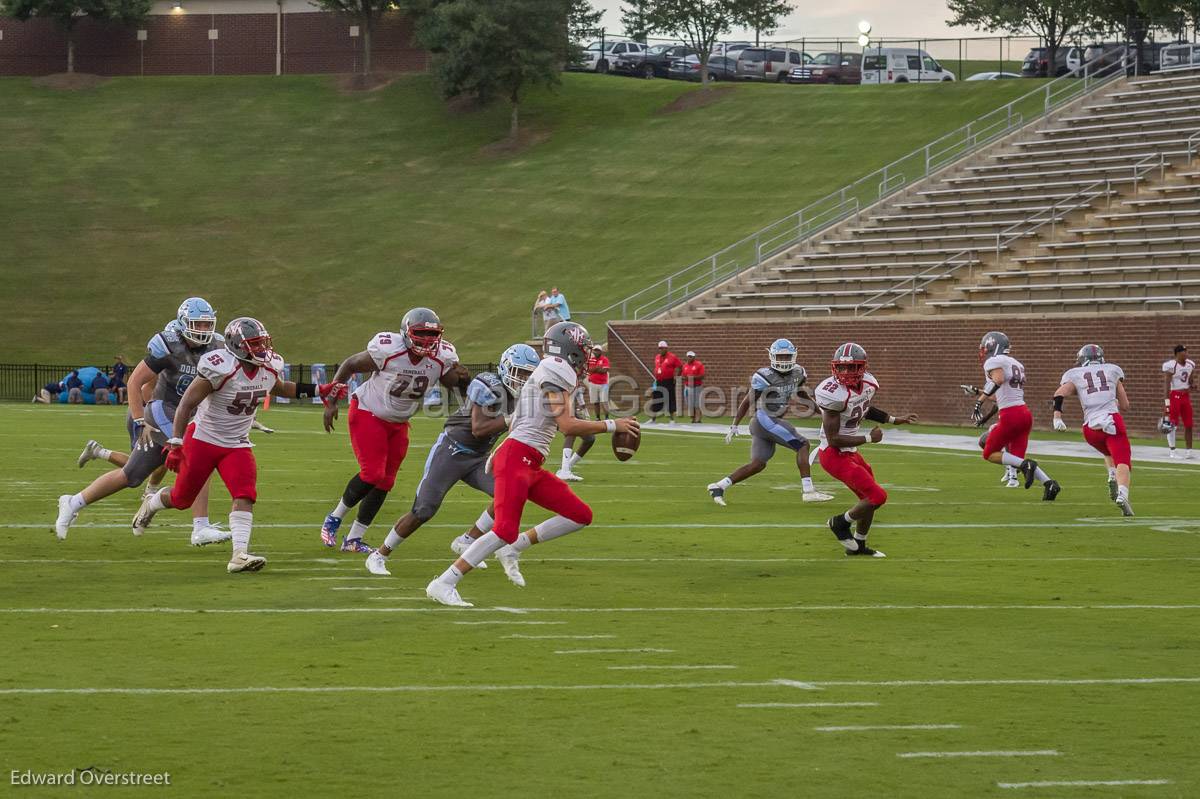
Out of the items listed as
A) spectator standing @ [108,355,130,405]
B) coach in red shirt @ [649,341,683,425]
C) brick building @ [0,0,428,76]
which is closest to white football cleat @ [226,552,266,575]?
coach in red shirt @ [649,341,683,425]

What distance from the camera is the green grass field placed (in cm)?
618

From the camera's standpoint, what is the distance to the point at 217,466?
11.5 m

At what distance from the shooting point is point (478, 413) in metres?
10.8

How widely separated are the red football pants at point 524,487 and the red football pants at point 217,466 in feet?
6.82

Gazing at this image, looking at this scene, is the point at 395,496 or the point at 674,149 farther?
the point at 674,149

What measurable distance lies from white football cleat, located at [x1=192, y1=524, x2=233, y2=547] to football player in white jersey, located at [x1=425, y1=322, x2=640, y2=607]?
2949 mm

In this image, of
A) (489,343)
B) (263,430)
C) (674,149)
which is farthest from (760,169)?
(263,430)

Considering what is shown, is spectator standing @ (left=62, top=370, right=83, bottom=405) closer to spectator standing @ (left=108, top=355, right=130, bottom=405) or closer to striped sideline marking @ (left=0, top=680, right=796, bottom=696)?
spectator standing @ (left=108, top=355, right=130, bottom=405)

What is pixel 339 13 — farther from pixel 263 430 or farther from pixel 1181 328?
pixel 1181 328

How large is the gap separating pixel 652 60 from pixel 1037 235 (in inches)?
1275

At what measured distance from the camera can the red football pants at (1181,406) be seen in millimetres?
23812

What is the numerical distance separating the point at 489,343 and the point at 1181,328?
67.3 feet

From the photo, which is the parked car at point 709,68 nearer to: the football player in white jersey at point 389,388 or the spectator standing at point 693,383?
the spectator standing at point 693,383

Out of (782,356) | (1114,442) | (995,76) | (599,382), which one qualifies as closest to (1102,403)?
(1114,442)
